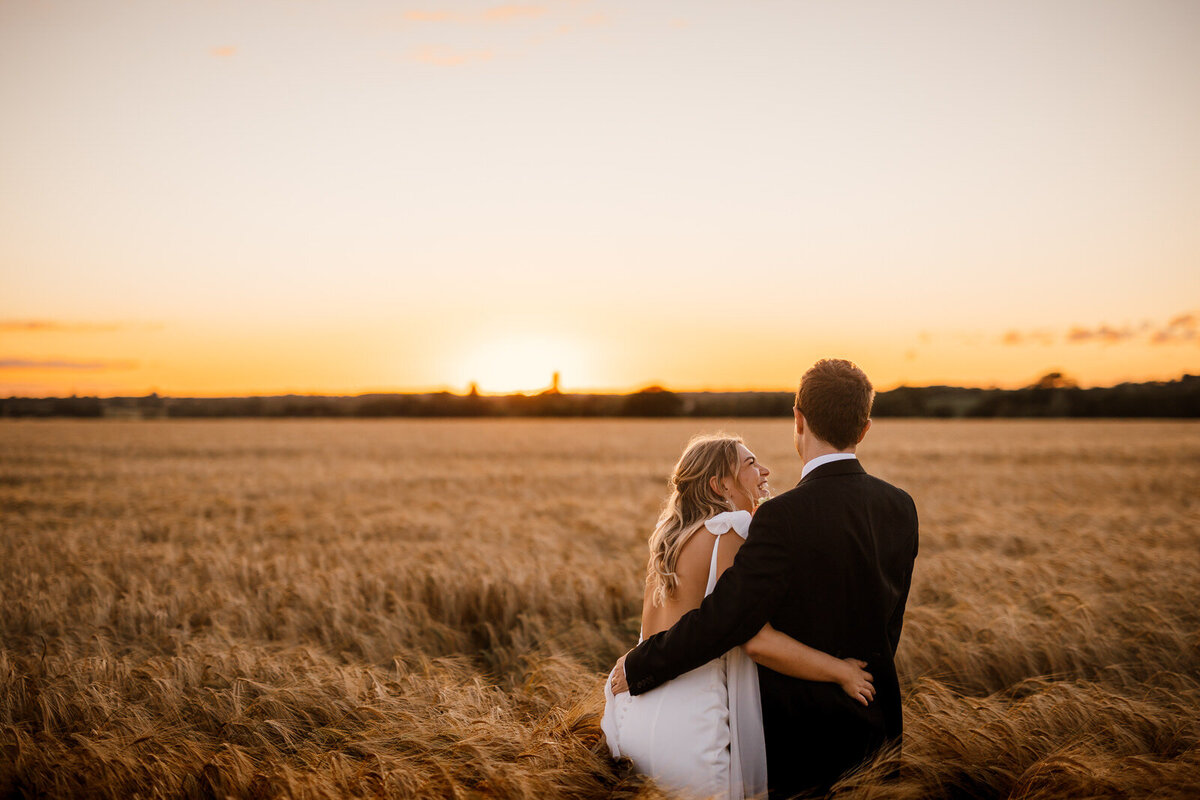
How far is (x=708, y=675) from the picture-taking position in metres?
3.06

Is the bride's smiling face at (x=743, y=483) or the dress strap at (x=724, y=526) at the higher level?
the bride's smiling face at (x=743, y=483)

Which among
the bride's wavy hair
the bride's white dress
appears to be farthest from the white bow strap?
the bride's wavy hair

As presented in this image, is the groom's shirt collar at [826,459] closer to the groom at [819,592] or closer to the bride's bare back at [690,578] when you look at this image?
the groom at [819,592]

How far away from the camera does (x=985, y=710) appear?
411 cm

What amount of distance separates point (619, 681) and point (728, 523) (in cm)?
91

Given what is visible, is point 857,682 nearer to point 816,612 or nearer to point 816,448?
point 816,612

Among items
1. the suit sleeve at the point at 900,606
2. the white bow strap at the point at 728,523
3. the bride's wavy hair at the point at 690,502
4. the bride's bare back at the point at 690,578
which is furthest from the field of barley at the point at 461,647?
the white bow strap at the point at 728,523

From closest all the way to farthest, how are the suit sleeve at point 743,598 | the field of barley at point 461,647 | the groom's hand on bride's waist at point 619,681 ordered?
the suit sleeve at point 743,598, the groom's hand on bride's waist at point 619,681, the field of barley at point 461,647

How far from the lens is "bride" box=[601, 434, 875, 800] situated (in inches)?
115

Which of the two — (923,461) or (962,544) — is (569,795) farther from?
(923,461)

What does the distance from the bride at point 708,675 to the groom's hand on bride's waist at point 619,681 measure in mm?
55

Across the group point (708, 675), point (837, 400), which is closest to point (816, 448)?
point (837, 400)

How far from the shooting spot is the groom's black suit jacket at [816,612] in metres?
2.77

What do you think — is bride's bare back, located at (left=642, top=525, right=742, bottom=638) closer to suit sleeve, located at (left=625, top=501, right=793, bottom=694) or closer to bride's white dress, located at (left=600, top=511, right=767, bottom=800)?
bride's white dress, located at (left=600, top=511, right=767, bottom=800)
